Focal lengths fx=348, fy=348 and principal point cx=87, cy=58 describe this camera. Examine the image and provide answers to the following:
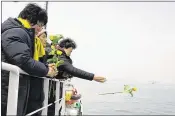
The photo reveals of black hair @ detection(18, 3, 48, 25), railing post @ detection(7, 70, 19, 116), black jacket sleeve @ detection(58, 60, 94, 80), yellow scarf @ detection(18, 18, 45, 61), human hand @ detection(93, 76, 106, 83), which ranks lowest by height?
railing post @ detection(7, 70, 19, 116)

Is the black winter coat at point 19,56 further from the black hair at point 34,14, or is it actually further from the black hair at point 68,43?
the black hair at point 68,43

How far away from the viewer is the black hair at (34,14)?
5.51 feet

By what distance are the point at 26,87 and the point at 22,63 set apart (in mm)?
165

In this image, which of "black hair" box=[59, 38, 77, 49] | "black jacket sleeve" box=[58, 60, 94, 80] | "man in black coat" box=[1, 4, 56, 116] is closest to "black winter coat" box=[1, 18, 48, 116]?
"man in black coat" box=[1, 4, 56, 116]

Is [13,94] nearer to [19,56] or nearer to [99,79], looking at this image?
[19,56]

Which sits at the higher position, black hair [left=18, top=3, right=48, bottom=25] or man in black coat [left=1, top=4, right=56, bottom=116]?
black hair [left=18, top=3, right=48, bottom=25]

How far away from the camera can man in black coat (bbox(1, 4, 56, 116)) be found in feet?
4.49

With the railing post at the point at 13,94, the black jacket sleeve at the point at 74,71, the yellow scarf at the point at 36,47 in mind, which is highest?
the yellow scarf at the point at 36,47

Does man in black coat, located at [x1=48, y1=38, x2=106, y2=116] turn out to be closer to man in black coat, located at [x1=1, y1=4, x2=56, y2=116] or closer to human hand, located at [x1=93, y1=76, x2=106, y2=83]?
human hand, located at [x1=93, y1=76, x2=106, y2=83]

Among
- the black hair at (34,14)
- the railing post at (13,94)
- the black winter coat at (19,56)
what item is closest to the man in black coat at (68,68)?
the black hair at (34,14)

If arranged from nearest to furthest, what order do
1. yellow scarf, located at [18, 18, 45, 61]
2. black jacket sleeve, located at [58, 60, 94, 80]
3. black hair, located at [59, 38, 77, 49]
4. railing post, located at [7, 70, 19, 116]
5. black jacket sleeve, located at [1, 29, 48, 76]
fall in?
railing post, located at [7, 70, 19, 116], black jacket sleeve, located at [1, 29, 48, 76], yellow scarf, located at [18, 18, 45, 61], black jacket sleeve, located at [58, 60, 94, 80], black hair, located at [59, 38, 77, 49]

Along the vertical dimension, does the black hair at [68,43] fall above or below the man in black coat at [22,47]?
above

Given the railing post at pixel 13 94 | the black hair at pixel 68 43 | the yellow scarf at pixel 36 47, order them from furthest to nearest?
the black hair at pixel 68 43
the yellow scarf at pixel 36 47
the railing post at pixel 13 94

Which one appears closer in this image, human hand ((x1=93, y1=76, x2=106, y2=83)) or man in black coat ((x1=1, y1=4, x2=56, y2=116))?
man in black coat ((x1=1, y1=4, x2=56, y2=116))
